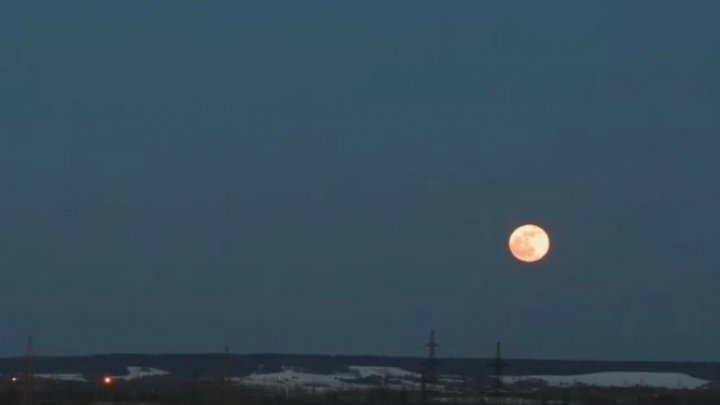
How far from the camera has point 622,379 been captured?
15112 cm

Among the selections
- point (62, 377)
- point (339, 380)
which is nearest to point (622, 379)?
point (339, 380)

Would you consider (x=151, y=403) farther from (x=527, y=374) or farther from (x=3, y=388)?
(x=527, y=374)

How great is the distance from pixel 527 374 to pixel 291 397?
75.8 metres

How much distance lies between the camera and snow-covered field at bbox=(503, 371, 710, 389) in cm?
13950

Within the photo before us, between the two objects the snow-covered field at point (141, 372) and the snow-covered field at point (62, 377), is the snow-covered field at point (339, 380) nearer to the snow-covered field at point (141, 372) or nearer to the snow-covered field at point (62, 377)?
the snow-covered field at point (141, 372)

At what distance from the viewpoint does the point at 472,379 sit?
147m

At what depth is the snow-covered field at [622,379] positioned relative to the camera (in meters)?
140

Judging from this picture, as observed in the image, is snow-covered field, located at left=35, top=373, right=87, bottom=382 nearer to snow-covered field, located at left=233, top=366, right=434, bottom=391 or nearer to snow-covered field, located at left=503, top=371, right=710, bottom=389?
snow-covered field, located at left=233, top=366, right=434, bottom=391

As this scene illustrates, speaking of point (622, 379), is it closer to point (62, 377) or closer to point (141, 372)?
point (141, 372)

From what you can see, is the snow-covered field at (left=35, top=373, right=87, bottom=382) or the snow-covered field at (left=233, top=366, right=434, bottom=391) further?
the snow-covered field at (left=35, top=373, right=87, bottom=382)

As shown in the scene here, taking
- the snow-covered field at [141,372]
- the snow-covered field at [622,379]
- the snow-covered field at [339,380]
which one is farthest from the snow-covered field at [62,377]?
the snow-covered field at [622,379]

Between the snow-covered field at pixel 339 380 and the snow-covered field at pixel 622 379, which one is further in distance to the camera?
the snow-covered field at pixel 622 379

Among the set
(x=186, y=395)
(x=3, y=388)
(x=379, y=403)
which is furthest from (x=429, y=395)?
(x=3, y=388)

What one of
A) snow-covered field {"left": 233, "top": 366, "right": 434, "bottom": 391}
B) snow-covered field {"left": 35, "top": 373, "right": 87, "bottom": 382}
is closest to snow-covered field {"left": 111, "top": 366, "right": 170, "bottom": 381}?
snow-covered field {"left": 35, "top": 373, "right": 87, "bottom": 382}
